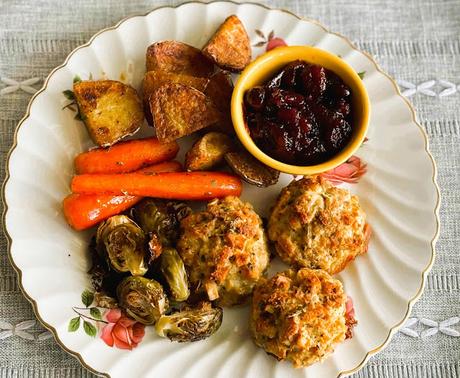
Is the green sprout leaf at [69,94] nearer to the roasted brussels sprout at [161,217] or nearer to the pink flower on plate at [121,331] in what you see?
the roasted brussels sprout at [161,217]

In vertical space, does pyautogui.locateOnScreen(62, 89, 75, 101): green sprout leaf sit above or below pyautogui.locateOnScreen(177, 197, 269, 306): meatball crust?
above

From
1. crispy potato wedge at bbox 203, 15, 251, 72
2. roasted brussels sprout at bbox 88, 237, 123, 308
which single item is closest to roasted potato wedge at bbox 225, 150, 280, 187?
crispy potato wedge at bbox 203, 15, 251, 72

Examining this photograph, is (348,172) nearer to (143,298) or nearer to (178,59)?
(178,59)

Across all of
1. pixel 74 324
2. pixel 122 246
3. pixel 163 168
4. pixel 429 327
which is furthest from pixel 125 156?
pixel 429 327

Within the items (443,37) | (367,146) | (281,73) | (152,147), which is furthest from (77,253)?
(443,37)

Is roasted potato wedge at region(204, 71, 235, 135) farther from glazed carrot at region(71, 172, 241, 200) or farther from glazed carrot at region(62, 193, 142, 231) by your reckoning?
glazed carrot at region(62, 193, 142, 231)
